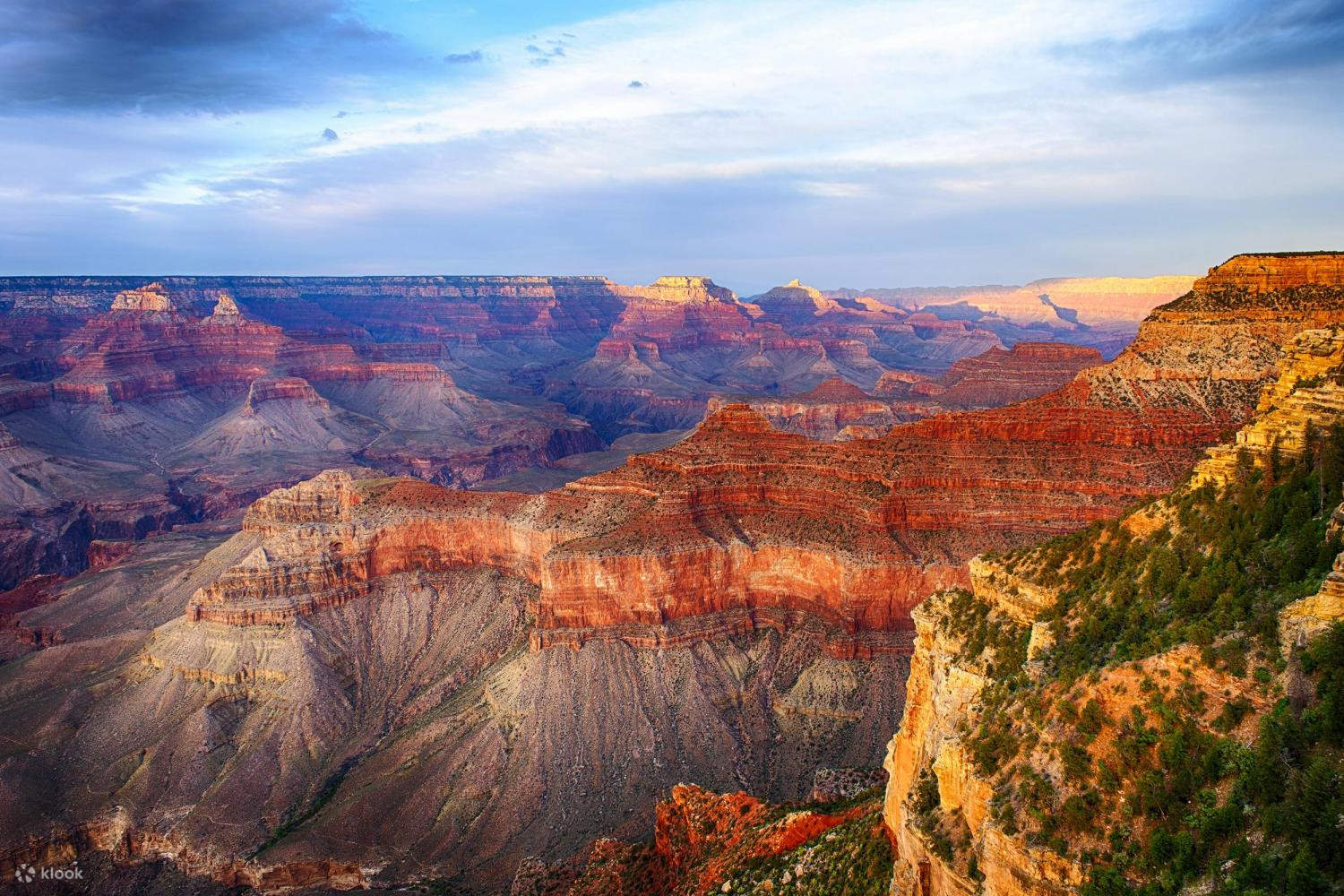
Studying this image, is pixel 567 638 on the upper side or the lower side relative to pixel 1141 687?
lower

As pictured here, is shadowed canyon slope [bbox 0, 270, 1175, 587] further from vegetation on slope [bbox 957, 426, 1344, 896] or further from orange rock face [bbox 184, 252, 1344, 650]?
vegetation on slope [bbox 957, 426, 1344, 896]

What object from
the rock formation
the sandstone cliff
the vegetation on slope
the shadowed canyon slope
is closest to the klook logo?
the sandstone cliff

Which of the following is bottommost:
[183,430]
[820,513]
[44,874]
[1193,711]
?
[44,874]

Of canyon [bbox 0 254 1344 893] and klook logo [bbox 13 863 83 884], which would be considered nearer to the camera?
klook logo [bbox 13 863 83 884]

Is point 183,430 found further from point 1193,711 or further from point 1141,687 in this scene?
point 1193,711

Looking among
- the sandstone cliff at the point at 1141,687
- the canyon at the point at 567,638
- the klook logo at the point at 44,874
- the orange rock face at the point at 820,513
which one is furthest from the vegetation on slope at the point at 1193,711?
the klook logo at the point at 44,874

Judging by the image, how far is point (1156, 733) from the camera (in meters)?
15.2

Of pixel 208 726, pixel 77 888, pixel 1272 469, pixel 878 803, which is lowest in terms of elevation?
pixel 77 888

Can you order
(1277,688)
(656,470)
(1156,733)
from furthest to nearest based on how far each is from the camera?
(656,470) < (1156,733) < (1277,688)

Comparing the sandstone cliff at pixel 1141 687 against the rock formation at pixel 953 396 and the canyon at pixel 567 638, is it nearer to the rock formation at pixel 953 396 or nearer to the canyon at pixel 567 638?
the canyon at pixel 567 638

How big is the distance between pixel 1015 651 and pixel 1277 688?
675 cm

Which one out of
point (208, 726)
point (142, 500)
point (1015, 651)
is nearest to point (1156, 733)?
point (1015, 651)

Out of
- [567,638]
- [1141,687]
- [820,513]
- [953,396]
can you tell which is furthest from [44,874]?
[953,396]

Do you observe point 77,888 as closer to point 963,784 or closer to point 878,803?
point 878,803
